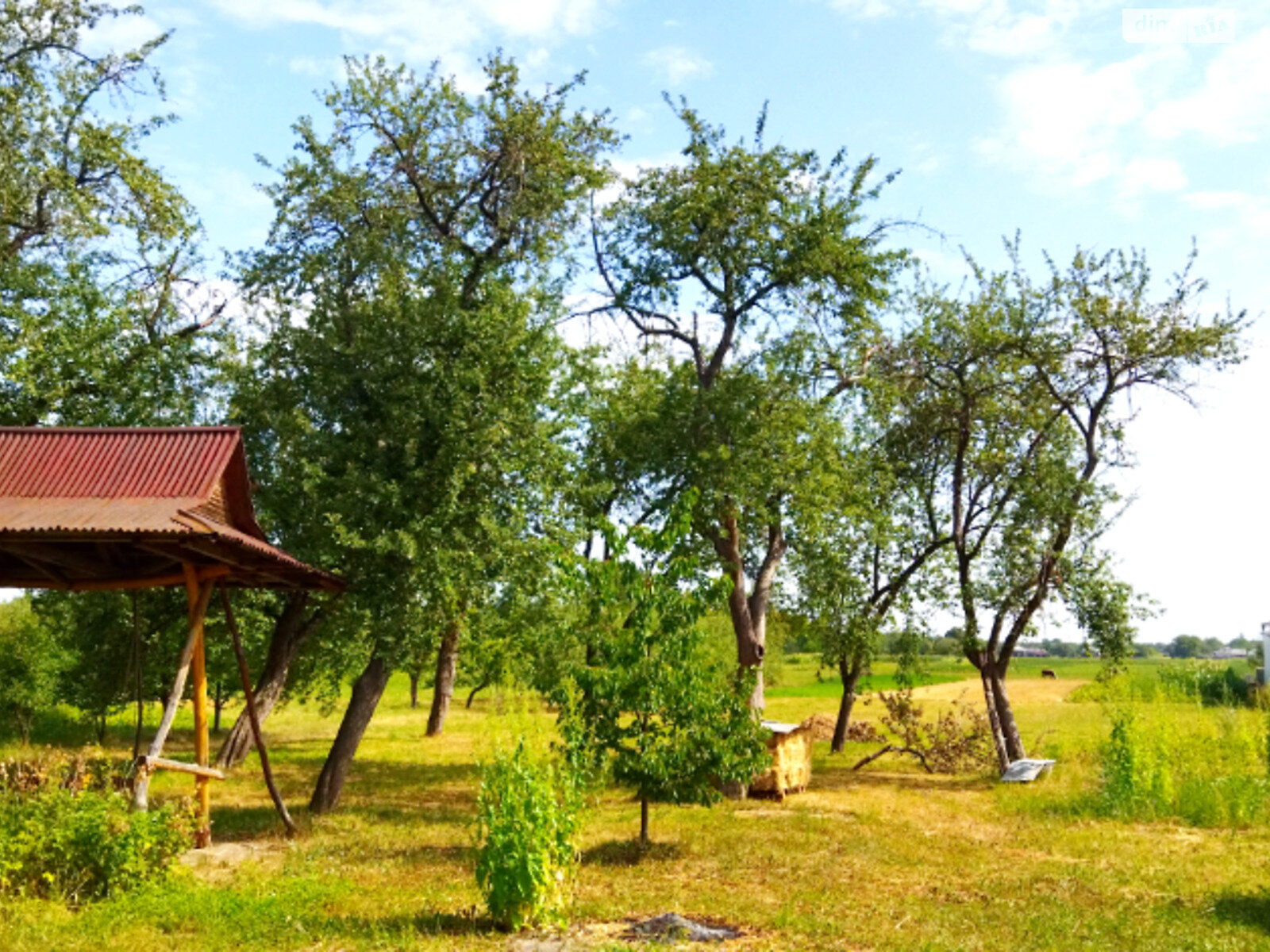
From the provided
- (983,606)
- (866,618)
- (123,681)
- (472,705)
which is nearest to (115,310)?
(123,681)

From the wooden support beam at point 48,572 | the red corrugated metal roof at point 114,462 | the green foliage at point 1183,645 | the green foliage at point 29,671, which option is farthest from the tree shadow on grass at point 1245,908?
the green foliage at point 1183,645

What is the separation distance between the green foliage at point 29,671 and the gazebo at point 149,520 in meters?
15.6

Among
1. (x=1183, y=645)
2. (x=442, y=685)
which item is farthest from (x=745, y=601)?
(x=1183, y=645)

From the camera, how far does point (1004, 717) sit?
932 inches

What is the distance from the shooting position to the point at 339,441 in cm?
1730

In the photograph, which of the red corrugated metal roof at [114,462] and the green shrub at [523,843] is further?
the red corrugated metal roof at [114,462]

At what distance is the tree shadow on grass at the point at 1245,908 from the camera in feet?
33.6

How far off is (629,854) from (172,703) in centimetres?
586

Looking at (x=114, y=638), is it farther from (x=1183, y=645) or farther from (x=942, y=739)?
(x=1183, y=645)

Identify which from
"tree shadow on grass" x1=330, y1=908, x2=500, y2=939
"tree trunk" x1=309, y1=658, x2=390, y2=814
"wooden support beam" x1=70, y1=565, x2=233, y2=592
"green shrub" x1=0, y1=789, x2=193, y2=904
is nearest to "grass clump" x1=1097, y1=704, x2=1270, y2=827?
"tree shadow on grass" x1=330, y1=908, x2=500, y2=939

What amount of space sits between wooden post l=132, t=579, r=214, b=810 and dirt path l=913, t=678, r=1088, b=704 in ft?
115

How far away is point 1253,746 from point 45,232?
972 inches

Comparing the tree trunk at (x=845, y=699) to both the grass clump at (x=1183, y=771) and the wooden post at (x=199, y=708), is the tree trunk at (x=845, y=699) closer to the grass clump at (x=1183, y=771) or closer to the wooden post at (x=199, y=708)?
the grass clump at (x=1183, y=771)

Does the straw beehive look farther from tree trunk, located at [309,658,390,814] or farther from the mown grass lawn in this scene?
tree trunk, located at [309,658,390,814]
